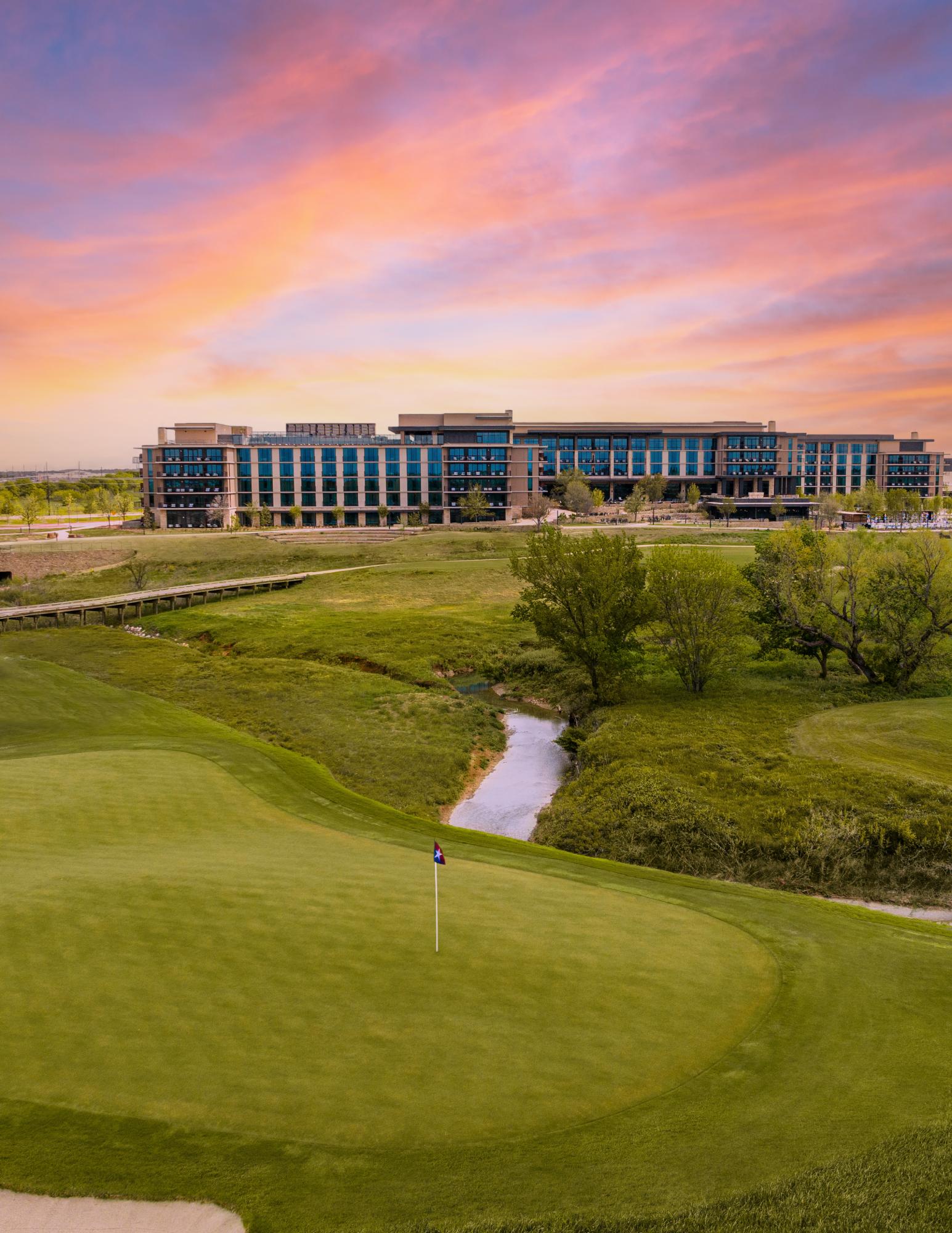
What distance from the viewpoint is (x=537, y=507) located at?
16775 centimetres

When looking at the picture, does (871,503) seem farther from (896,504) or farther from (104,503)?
(104,503)

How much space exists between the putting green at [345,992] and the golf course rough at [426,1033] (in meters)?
0.05

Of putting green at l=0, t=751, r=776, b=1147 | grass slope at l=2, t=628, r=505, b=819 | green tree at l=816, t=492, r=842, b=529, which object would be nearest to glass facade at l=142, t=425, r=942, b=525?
green tree at l=816, t=492, r=842, b=529

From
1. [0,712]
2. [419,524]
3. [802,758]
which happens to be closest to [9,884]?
[0,712]

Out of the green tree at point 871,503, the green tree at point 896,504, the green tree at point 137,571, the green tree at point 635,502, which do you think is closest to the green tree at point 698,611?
the green tree at point 137,571

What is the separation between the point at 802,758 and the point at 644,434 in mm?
176494

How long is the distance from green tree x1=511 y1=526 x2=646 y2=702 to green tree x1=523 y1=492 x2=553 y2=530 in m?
111

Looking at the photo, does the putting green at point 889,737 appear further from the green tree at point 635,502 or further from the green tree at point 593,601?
the green tree at point 635,502

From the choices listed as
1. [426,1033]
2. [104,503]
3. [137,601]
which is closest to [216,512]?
[104,503]

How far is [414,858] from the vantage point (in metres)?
21.1

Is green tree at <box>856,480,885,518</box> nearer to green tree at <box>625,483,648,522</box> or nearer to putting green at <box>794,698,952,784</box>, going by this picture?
green tree at <box>625,483,648,522</box>

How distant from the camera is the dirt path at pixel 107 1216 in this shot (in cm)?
938

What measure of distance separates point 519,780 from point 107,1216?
27.2 m

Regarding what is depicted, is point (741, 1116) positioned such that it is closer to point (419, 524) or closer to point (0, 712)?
point (0, 712)
